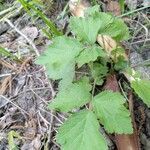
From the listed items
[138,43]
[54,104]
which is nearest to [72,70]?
[54,104]

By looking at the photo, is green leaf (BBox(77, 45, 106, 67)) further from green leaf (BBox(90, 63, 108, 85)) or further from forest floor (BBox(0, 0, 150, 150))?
forest floor (BBox(0, 0, 150, 150))

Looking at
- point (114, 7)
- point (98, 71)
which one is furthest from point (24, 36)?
point (98, 71)

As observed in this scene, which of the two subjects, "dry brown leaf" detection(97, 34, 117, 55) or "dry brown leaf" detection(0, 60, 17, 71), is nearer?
"dry brown leaf" detection(97, 34, 117, 55)

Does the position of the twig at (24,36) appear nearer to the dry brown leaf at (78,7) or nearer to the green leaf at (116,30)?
the dry brown leaf at (78,7)

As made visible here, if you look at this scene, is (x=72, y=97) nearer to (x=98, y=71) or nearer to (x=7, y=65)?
(x=98, y=71)

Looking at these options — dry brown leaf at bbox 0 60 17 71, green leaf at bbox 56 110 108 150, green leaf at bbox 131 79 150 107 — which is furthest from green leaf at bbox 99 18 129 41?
dry brown leaf at bbox 0 60 17 71

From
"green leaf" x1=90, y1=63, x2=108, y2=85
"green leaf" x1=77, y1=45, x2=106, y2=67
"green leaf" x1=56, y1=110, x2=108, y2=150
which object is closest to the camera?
"green leaf" x1=56, y1=110, x2=108, y2=150
